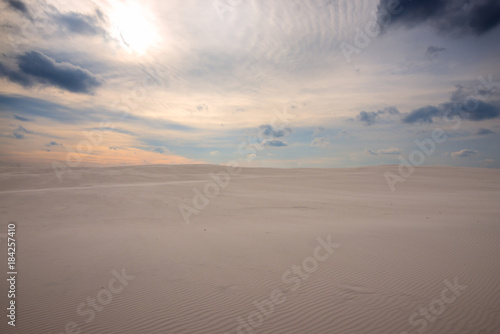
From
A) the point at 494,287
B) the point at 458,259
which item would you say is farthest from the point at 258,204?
the point at 494,287

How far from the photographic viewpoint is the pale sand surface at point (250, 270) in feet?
15.1

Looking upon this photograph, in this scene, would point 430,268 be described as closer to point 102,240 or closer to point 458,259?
point 458,259

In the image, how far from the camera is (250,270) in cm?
678

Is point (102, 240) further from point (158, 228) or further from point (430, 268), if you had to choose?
point (430, 268)

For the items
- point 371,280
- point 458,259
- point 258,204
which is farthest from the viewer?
point 258,204

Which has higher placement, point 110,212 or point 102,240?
point 110,212

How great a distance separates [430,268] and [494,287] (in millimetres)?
1279

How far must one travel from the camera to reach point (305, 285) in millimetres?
5922

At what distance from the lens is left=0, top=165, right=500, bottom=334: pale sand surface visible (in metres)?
4.60

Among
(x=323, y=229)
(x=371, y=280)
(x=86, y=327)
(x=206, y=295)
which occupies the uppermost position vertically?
(x=323, y=229)

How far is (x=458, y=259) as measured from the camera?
737 cm

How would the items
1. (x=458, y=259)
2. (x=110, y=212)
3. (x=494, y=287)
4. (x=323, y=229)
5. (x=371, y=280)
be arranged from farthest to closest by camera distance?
(x=110, y=212), (x=323, y=229), (x=458, y=259), (x=371, y=280), (x=494, y=287)

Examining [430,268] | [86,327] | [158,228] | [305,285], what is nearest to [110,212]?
[158,228]

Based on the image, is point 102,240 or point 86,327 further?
point 102,240
